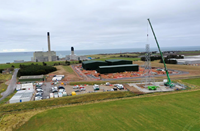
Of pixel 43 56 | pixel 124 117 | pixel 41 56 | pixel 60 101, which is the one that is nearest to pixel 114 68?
pixel 60 101

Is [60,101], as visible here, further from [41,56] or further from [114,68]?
[41,56]

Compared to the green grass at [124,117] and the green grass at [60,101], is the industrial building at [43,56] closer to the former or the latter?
the green grass at [60,101]

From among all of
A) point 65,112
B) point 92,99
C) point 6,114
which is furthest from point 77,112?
point 6,114

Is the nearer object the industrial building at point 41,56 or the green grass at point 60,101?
the green grass at point 60,101

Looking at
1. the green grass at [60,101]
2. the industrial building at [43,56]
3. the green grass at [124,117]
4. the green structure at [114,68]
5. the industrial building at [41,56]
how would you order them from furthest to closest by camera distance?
1. the industrial building at [41,56]
2. the industrial building at [43,56]
3. the green structure at [114,68]
4. the green grass at [60,101]
5. the green grass at [124,117]

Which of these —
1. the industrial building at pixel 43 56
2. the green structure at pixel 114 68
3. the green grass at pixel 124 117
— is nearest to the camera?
the green grass at pixel 124 117

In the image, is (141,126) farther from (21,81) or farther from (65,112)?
(21,81)

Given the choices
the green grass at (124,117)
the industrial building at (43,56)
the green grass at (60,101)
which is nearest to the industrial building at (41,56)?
the industrial building at (43,56)

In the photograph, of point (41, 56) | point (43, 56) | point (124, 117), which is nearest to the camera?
point (124, 117)

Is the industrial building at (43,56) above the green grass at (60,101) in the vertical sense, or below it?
above
